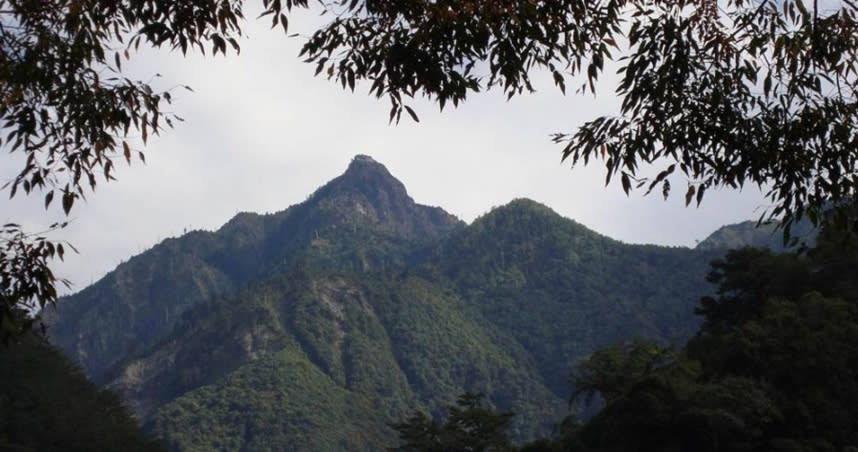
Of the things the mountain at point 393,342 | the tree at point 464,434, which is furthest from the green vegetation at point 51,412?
the mountain at point 393,342

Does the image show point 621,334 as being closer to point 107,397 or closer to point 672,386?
point 107,397

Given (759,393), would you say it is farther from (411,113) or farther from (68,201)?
(68,201)

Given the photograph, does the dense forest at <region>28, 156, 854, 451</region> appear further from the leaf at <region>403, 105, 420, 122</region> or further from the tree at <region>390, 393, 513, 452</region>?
the leaf at <region>403, 105, 420, 122</region>

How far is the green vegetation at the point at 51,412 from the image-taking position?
154ft

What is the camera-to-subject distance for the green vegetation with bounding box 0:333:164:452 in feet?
154

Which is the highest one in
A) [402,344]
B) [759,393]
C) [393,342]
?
[393,342]

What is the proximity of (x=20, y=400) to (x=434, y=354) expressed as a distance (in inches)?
4640

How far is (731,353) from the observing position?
120ft

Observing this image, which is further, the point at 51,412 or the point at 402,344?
the point at 402,344

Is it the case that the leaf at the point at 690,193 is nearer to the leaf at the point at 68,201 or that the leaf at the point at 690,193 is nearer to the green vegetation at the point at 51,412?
the leaf at the point at 68,201

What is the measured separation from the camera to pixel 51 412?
49.9 m

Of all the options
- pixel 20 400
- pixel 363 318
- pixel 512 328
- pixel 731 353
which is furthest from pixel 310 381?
pixel 731 353

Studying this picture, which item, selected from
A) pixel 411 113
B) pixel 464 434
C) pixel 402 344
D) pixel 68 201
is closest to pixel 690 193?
pixel 411 113

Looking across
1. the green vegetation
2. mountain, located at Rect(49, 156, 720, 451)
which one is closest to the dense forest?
mountain, located at Rect(49, 156, 720, 451)
